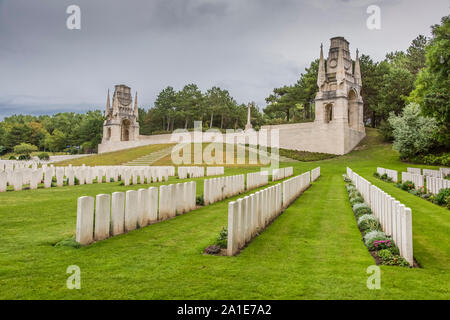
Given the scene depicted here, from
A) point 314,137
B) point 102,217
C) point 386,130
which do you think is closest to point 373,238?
point 102,217

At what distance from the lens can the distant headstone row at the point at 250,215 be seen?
4469 mm

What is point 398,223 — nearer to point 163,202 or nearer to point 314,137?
point 163,202

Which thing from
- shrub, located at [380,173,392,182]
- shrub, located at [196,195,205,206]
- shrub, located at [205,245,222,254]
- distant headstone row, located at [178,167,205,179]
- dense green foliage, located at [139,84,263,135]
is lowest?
shrub, located at [205,245,222,254]

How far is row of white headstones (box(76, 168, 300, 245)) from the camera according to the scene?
466 centimetres

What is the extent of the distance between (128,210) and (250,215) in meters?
2.27

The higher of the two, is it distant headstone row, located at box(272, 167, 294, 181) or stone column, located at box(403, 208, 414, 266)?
distant headstone row, located at box(272, 167, 294, 181)

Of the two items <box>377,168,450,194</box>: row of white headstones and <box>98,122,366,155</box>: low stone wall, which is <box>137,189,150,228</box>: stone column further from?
<box>98,122,366,155</box>: low stone wall

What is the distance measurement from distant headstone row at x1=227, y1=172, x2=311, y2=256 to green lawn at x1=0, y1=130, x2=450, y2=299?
196 millimetres

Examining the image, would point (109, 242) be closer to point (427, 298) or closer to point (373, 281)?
point (373, 281)

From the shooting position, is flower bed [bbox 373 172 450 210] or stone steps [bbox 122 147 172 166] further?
stone steps [bbox 122 147 172 166]

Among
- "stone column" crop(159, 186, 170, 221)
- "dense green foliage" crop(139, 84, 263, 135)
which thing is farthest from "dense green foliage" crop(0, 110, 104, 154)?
"stone column" crop(159, 186, 170, 221)

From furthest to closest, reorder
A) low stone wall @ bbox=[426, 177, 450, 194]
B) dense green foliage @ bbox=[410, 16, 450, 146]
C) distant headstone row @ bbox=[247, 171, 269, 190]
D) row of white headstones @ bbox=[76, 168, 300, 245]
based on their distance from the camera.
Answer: dense green foliage @ bbox=[410, 16, 450, 146]
distant headstone row @ bbox=[247, 171, 269, 190]
low stone wall @ bbox=[426, 177, 450, 194]
row of white headstones @ bbox=[76, 168, 300, 245]
